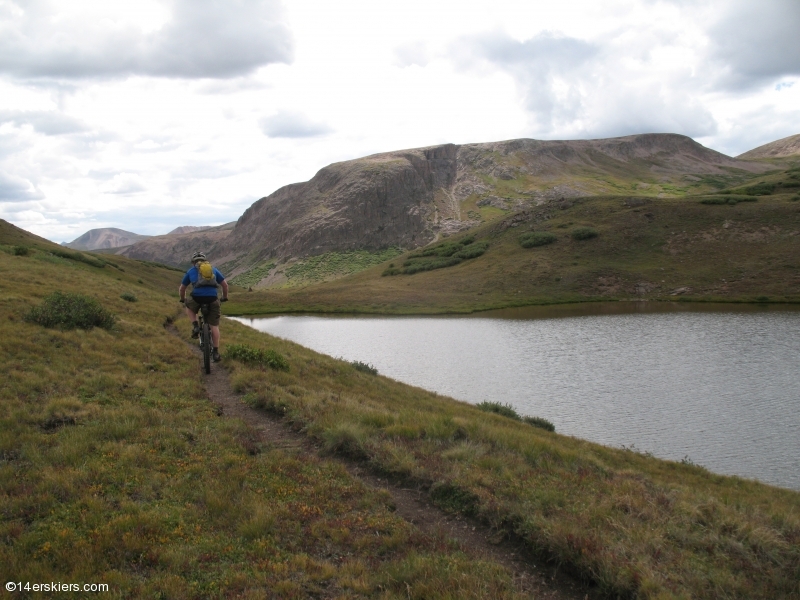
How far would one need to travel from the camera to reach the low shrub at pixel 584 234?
98250 millimetres

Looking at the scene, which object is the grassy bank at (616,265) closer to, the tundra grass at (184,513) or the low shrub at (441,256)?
the low shrub at (441,256)

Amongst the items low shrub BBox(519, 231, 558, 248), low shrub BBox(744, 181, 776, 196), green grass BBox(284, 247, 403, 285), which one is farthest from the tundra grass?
green grass BBox(284, 247, 403, 285)

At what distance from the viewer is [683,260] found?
8444 centimetres

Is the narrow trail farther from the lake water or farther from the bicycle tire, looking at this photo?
the lake water

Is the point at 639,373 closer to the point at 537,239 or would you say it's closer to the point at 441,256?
the point at 537,239

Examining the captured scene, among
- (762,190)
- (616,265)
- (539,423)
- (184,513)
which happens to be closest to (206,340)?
(184,513)

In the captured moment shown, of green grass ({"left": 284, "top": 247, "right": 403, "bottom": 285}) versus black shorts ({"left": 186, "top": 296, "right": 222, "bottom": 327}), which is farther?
green grass ({"left": 284, "top": 247, "right": 403, "bottom": 285})

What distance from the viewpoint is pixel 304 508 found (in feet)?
22.8

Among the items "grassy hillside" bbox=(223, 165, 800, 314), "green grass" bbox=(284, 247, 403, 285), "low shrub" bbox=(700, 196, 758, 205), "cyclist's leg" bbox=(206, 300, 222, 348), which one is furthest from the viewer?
"green grass" bbox=(284, 247, 403, 285)

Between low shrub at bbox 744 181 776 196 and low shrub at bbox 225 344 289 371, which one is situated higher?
low shrub at bbox 744 181 776 196

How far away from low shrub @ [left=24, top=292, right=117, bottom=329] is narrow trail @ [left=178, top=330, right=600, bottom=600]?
949 cm

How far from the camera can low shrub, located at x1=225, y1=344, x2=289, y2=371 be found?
53.5 feet

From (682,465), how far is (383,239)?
173 metres

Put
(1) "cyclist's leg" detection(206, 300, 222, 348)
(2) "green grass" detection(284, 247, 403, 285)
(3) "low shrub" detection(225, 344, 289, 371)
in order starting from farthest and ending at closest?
(2) "green grass" detection(284, 247, 403, 285) → (3) "low shrub" detection(225, 344, 289, 371) → (1) "cyclist's leg" detection(206, 300, 222, 348)
